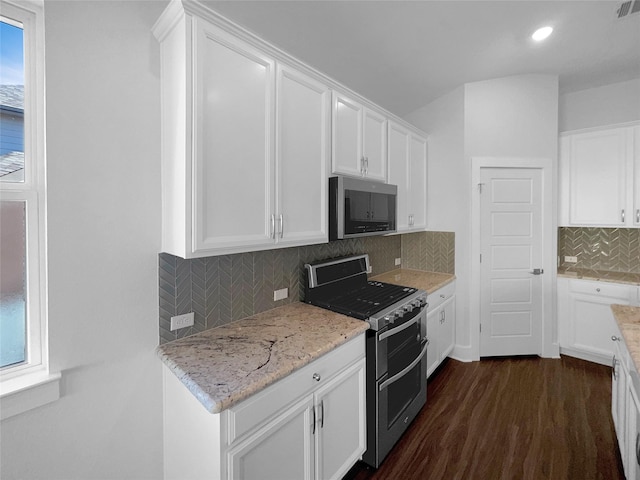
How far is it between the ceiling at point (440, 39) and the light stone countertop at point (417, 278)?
1.96 meters

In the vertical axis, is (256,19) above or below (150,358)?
above

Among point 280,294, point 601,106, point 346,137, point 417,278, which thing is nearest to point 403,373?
point 280,294

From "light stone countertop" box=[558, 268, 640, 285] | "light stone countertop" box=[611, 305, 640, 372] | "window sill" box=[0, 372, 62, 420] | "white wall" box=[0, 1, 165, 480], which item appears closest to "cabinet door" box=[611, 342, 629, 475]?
"light stone countertop" box=[611, 305, 640, 372]

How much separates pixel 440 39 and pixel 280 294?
233cm

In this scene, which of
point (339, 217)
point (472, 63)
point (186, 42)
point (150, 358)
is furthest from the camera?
point (472, 63)

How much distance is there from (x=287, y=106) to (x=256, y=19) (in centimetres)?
66

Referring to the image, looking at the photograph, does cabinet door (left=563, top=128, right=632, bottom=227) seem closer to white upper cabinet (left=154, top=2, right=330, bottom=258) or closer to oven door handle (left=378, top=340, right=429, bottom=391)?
oven door handle (left=378, top=340, right=429, bottom=391)

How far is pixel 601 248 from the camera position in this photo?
3453 millimetres

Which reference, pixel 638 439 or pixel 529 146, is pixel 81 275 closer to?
pixel 638 439

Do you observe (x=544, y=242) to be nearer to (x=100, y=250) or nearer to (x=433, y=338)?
(x=433, y=338)

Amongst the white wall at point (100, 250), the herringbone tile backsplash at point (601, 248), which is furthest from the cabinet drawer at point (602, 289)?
the white wall at point (100, 250)

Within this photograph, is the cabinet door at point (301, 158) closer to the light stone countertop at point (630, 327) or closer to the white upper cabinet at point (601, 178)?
the light stone countertop at point (630, 327)

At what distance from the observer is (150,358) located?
1.53m

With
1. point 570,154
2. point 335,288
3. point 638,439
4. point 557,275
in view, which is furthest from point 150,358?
point 570,154
